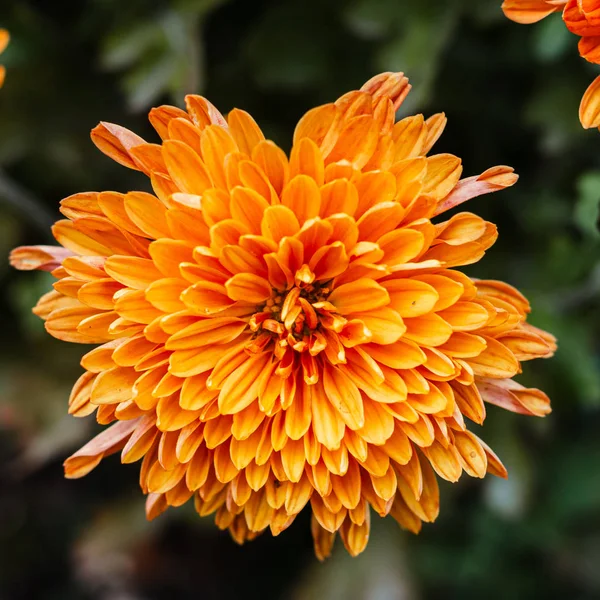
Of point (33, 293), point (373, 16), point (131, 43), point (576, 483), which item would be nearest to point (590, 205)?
point (373, 16)

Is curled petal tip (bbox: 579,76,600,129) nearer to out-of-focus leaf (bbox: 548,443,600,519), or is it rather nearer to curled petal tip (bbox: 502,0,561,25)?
curled petal tip (bbox: 502,0,561,25)

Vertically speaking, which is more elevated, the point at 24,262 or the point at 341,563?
the point at 24,262

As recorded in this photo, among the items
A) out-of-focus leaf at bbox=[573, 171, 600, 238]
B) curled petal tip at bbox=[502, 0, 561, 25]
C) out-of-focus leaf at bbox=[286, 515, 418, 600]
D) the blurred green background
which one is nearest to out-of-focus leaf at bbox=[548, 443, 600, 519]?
the blurred green background

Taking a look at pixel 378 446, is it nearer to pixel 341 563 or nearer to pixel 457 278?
pixel 457 278

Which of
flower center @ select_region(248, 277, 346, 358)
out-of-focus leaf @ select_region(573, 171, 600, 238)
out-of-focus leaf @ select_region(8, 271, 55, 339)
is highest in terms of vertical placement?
out-of-focus leaf @ select_region(573, 171, 600, 238)

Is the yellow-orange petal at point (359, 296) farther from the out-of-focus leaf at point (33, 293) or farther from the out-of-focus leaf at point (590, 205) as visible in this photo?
the out-of-focus leaf at point (33, 293)

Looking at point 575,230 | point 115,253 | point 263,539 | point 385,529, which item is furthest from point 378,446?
point 263,539
